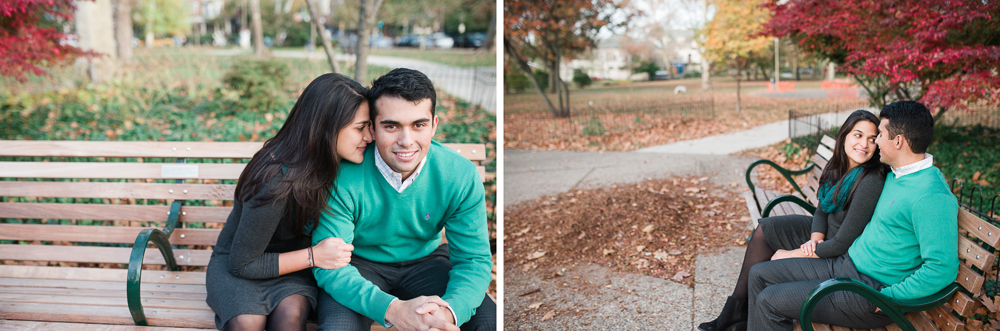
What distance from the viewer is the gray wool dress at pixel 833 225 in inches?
93.2

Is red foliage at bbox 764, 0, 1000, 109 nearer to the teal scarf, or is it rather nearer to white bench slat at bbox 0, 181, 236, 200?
the teal scarf

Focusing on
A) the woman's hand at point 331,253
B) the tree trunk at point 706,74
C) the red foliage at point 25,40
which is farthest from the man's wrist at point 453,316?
the red foliage at point 25,40

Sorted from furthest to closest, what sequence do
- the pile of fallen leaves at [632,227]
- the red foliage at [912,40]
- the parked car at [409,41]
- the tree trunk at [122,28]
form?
the parked car at [409,41], the tree trunk at [122,28], the pile of fallen leaves at [632,227], the red foliage at [912,40]

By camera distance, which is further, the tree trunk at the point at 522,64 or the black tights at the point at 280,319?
the tree trunk at the point at 522,64

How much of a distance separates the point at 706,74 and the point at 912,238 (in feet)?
13.3

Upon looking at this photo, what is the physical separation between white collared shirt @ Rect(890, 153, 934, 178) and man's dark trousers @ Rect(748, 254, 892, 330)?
16.6 inches

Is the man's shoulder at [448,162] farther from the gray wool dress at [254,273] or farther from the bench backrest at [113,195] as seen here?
the bench backrest at [113,195]

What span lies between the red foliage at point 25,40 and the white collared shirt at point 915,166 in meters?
6.81

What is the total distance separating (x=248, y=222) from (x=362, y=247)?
0.46m

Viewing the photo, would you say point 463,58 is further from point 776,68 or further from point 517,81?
point 776,68

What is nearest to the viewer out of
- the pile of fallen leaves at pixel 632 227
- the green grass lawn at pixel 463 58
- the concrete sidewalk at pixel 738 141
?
the pile of fallen leaves at pixel 632 227

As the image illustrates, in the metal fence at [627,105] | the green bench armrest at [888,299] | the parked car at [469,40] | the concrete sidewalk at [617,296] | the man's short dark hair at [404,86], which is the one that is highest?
the parked car at [469,40]

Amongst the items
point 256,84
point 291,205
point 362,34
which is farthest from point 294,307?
point 256,84

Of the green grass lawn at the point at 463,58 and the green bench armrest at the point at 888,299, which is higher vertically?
the green grass lawn at the point at 463,58
